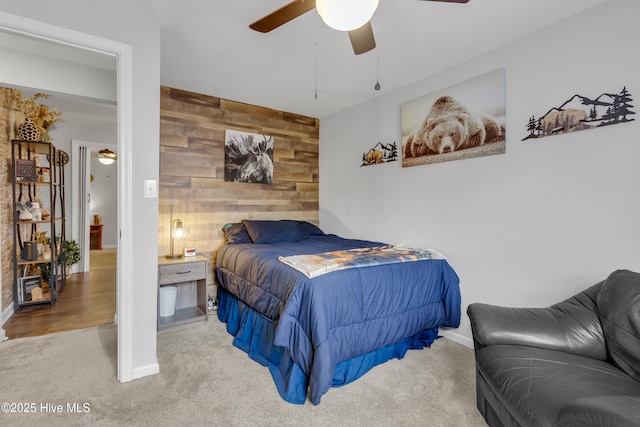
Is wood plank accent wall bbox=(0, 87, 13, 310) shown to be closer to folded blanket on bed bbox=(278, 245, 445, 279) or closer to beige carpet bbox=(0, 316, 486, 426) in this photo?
beige carpet bbox=(0, 316, 486, 426)

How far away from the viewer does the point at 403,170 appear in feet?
10.8

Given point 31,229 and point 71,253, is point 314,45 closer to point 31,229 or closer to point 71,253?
point 31,229

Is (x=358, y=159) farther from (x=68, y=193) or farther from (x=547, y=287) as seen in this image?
(x=68, y=193)

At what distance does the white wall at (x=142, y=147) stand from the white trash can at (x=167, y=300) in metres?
1.03

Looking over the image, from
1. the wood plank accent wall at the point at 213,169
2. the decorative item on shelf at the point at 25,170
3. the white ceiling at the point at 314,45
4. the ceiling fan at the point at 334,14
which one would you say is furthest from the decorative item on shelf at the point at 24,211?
the ceiling fan at the point at 334,14

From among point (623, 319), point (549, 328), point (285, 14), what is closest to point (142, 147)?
point (285, 14)

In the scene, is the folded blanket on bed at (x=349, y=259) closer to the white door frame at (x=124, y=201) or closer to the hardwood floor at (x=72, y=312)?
the white door frame at (x=124, y=201)

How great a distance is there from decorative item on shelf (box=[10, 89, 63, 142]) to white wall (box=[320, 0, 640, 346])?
4.06 metres

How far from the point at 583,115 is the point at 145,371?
11.1ft

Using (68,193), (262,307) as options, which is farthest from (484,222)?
(68,193)

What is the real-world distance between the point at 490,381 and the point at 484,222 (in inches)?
56.0

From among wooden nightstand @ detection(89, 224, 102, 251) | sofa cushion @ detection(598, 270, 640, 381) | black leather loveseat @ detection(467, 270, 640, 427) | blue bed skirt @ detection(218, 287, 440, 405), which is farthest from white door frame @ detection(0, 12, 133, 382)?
wooden nightstand @ detection(89, 224, 102, 251)

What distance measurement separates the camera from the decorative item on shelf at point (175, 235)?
10.7 ft

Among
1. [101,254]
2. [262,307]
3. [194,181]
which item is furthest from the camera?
[101,254]
